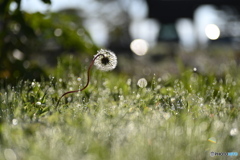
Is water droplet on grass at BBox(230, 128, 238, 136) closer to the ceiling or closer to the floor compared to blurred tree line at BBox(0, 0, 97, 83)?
closer to the floor

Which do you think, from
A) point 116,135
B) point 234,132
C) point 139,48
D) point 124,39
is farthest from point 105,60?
point 124,39

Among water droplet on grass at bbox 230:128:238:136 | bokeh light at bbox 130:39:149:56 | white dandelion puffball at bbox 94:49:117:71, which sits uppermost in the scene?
bokeh light at bbox 130:39:149:56

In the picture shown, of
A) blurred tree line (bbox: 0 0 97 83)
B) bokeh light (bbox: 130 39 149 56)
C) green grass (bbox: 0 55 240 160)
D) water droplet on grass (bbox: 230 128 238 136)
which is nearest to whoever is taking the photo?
green grass (bbox: 0 55 240 160)

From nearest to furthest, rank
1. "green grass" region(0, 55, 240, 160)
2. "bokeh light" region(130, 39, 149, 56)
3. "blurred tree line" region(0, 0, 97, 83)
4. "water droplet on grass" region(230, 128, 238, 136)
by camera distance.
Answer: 1. "green grass" region(0, 55, 240, 160)
2. "water droplet on grass" region(230, 128, 238, 136)
3. "blurred tree line" region(0, 0, 97, 83)
4. "bokeh light" region(130, 39, 149, 56)

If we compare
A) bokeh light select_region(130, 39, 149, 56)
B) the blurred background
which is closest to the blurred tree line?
the blurred background

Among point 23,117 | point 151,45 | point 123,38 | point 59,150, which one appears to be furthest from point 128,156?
point 123,38

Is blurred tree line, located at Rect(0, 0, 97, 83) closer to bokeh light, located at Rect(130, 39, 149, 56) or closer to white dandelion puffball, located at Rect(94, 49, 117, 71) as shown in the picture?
white dandelion puffball, located at Rect(94, 49, 117, 71)

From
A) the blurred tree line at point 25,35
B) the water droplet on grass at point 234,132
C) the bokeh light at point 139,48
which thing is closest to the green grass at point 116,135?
the water droplet on grass at point 234,132

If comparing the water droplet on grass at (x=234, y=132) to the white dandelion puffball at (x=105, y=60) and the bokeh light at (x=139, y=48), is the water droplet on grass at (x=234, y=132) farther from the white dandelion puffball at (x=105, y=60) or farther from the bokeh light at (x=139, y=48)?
the bokeh light at (x=139, y=48)

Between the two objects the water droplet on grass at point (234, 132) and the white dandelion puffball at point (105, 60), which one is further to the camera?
the white dandelion puffball at point (105, 60)

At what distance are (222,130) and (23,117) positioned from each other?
1.12 metres

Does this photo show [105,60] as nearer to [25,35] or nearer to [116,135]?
[116,135]

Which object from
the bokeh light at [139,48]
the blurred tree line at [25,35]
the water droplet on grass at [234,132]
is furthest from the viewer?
the bokeh light at [139,48]

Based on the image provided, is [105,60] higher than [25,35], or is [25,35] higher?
[25,35]
